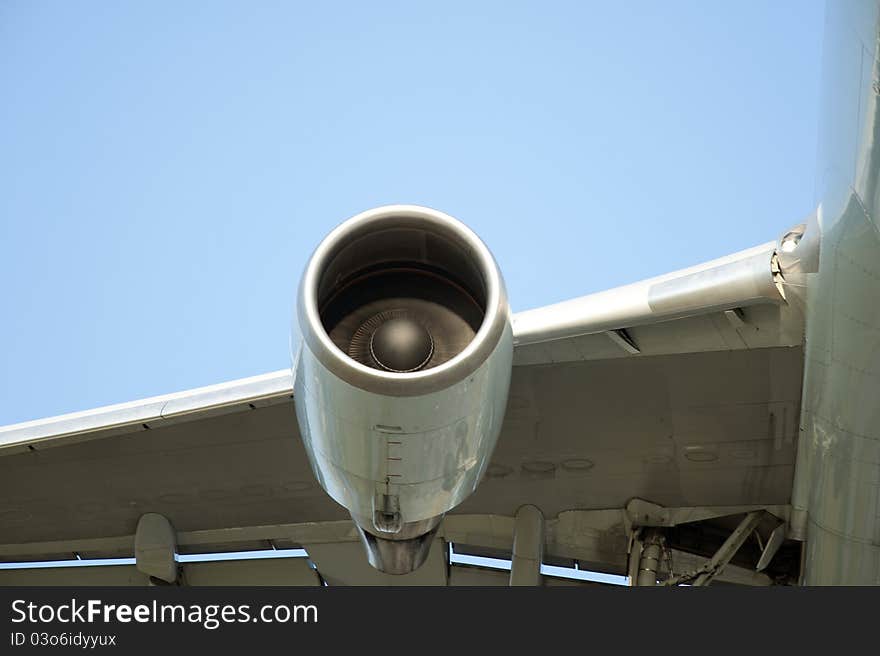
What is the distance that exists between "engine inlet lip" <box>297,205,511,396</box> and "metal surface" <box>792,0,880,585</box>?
164 cm

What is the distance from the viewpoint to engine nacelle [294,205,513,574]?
5.75 meters

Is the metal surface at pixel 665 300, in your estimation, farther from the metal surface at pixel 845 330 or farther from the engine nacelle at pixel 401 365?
the engine nacelle at pixel 401 365

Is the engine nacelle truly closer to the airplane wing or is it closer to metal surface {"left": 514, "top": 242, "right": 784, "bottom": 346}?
metal surface {"left": 514, "top": 242, "right": 784, "bottom": 346}

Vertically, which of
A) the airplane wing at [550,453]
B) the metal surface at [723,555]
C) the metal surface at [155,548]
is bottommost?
the metal surface at [723,555]

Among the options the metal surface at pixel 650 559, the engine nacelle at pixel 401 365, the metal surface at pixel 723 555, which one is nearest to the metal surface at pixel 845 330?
the metal surface at pixel 723 555

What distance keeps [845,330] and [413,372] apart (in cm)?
217

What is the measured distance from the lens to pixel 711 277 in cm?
647

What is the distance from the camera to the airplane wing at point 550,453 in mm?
6949

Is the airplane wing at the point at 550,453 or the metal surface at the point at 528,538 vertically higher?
the airplane wing at the point at 550,453

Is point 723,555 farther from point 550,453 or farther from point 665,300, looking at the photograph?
point 665,300

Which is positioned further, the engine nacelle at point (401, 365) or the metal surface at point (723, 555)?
the metal surface at point (723, 555)

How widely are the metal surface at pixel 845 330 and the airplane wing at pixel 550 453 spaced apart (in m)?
0.50

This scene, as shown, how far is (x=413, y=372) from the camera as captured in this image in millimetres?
5945

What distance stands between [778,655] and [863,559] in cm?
246
